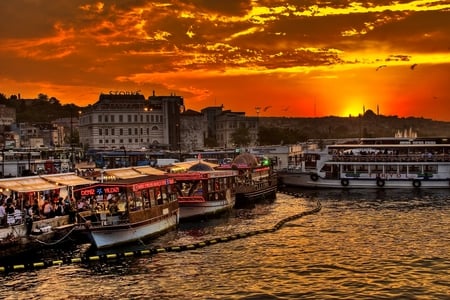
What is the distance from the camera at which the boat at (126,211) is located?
3525 cm

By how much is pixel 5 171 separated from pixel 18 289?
2526 inches

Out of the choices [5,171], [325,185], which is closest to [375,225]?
[325,185]

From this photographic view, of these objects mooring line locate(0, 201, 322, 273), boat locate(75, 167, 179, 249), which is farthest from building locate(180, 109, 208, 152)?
mooring line locate(0, 201, 322, 273)

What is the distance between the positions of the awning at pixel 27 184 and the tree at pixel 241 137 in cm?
12859

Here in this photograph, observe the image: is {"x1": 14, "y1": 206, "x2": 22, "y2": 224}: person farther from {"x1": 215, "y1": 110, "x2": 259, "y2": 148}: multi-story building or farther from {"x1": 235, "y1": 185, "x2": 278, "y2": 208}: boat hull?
{"x1": 215, "y1": 110, "x2": 259, "y2": 148}: multi-story building

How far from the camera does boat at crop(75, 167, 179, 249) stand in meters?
35.2

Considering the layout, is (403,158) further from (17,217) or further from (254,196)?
(17,217)

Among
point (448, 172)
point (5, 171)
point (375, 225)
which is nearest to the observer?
point (375, 225)

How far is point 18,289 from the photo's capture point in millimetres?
27312

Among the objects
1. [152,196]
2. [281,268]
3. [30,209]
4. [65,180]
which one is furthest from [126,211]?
[281,268]

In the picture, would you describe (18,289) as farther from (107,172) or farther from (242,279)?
(107,172)

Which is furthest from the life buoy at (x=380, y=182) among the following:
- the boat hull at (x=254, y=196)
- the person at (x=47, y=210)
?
the person at (x=47, y=210)

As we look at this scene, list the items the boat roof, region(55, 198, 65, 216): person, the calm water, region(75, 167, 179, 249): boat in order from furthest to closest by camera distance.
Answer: region(55, 198, 65, 216): person < the boat roof < region(75, 167, 179, 249): boat < the calm water

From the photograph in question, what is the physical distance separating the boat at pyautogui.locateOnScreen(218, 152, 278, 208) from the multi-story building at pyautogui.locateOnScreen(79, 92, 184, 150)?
7471cm
